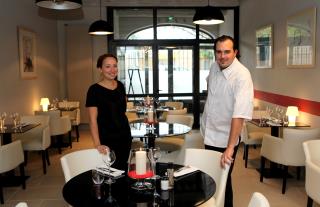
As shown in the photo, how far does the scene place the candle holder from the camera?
2174 mm

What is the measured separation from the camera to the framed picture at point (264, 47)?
22.7 ft

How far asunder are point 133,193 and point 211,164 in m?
0.90

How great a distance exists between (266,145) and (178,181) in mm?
2781

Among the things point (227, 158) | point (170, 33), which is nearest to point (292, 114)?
point (227, 158)

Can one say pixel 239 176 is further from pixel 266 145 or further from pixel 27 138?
pixel 27 138

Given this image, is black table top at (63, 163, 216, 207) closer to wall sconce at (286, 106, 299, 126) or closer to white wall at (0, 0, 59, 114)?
wall sconce at (286, 106, 299, 126)

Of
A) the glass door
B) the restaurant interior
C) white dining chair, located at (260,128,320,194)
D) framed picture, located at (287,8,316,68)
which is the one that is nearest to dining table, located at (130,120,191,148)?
the restaurant interior

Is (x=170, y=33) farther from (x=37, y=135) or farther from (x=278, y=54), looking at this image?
(x=37, y=135)

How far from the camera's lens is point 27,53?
7.16 metres

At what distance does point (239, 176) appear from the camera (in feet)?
17.3

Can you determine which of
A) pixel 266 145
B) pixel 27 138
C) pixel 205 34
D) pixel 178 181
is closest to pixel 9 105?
pixel 27 138

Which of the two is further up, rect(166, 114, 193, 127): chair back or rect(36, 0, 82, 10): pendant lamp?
rect(36, 0, 82, 10): pendant lamp

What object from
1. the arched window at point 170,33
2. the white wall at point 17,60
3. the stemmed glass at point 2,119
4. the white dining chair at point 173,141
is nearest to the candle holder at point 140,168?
the white dining chair at point 173,141

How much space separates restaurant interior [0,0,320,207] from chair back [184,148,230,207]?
0.69 meters
